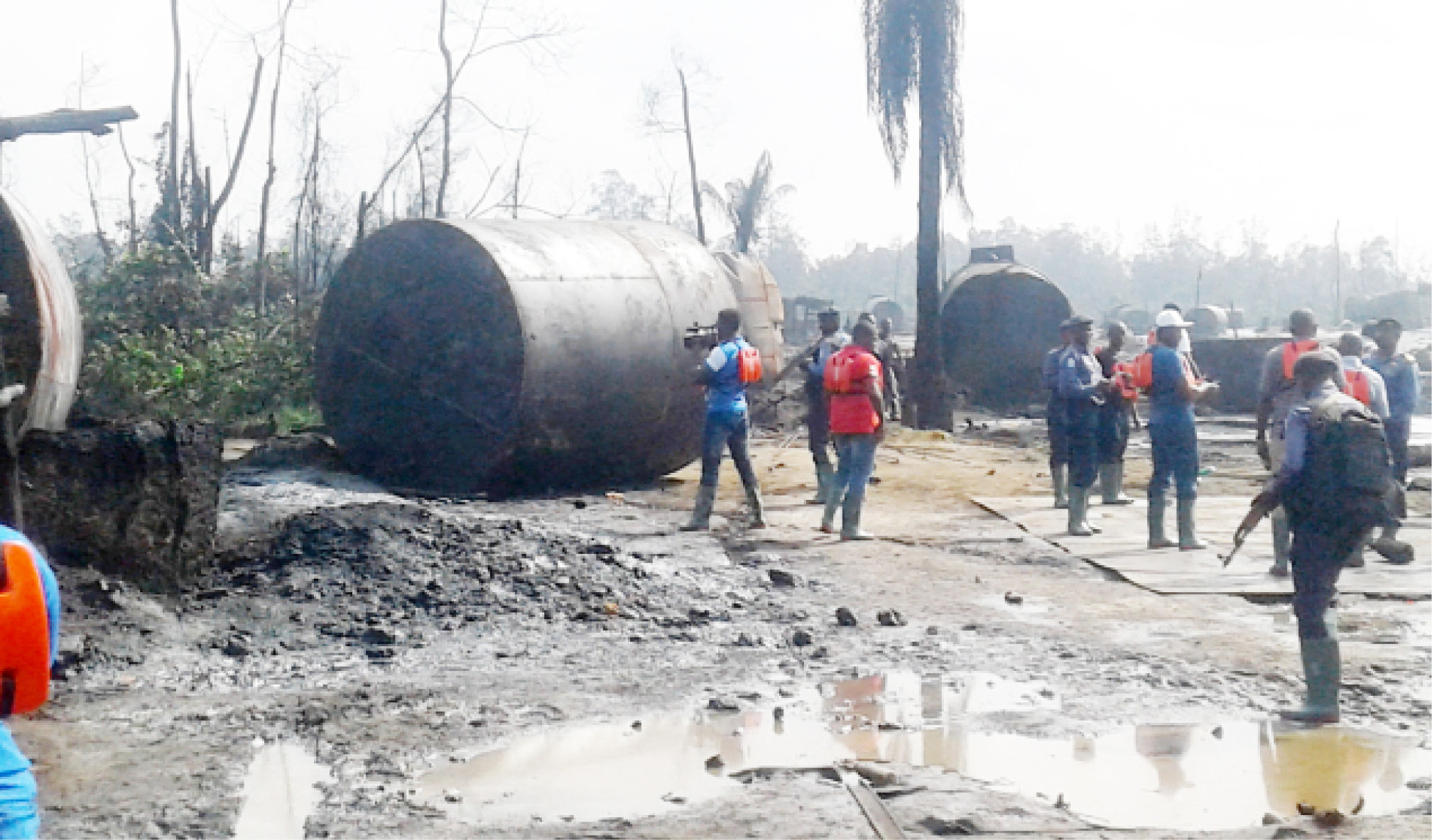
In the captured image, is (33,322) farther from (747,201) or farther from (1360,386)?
(747,201)

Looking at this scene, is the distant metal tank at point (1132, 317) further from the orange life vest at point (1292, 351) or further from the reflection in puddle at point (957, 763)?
the reflection in puddle at point (957, 763)

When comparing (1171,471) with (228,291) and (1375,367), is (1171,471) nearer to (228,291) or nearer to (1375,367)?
(1375,367)

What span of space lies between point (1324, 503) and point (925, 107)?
665 inches

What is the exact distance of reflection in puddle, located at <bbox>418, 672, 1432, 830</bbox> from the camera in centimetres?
504

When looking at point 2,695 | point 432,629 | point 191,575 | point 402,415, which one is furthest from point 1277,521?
point 2,695

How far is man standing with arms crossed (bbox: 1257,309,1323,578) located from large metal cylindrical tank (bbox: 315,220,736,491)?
5056 mm

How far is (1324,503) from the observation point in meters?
6.01

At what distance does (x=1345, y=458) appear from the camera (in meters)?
5.97

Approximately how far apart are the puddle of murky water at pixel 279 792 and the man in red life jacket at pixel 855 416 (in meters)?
5.72

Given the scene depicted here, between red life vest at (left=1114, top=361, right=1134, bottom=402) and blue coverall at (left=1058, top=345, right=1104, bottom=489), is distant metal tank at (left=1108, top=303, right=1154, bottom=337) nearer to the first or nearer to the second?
red life vest at (left=1114, top=361, right=1134, bottom=402)

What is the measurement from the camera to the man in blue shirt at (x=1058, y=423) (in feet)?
38.9

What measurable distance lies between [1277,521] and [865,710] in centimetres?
439

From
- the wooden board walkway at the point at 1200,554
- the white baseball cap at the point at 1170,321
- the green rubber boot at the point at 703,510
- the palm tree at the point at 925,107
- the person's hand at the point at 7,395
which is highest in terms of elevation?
the palm tree at the point at 925,107

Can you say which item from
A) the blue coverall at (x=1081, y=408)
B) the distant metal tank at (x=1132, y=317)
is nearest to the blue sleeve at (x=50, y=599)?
the blue coverall at (x=1081, y=408)
